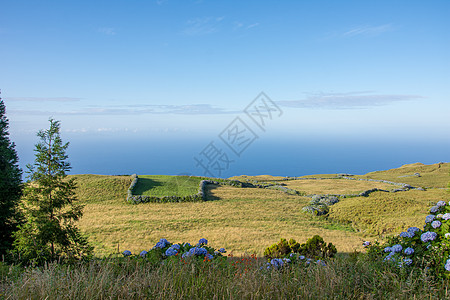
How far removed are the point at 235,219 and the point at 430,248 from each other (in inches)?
589

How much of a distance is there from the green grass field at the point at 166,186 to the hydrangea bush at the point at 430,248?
2134 centimetres

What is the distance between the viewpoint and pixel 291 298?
327 centimetres

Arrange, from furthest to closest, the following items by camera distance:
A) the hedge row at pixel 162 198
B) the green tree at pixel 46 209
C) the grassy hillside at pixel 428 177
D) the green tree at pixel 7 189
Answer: the grassy hillside at pixel 428 177 < the hedge row at pixel 162 198 < the green tree at pixel 7 189 < the green tree at pixel 46 209

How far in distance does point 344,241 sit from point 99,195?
21582 millimetres

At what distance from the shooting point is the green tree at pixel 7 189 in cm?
1115

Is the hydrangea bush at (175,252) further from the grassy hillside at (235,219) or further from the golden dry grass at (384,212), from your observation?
the golden dry grass at (384,212)

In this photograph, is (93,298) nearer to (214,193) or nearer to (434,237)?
(434,237)

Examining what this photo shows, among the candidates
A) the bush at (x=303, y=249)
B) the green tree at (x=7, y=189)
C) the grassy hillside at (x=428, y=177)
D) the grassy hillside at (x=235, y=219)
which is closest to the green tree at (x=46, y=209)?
the green tree at (x=7, y=189)

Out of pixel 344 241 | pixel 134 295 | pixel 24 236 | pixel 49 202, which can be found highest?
pixel 49 202

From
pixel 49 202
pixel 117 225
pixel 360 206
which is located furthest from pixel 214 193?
pixel 49 202

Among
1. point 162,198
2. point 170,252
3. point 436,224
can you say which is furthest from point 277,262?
point 162,198

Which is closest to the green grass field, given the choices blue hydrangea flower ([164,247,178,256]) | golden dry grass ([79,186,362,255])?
golden dry grass ([79,186,362,255])

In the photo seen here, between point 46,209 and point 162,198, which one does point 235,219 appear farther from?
point 46,209

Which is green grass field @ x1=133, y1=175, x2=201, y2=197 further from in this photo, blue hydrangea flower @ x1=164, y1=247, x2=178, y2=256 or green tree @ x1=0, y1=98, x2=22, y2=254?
blue hydrangea flower @ x1=164, y1=247, x2=178, y2=256
